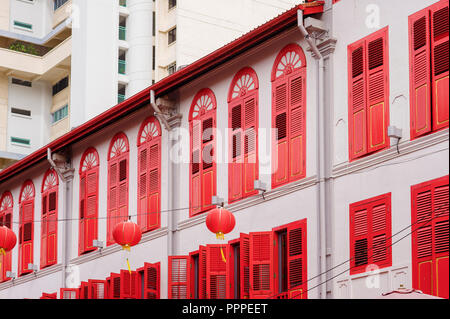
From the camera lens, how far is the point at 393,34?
2034cm

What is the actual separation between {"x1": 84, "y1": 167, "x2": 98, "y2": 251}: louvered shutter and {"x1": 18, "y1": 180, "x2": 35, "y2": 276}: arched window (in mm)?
3344

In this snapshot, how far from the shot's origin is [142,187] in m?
27.0

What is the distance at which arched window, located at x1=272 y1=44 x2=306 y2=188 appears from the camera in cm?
2220

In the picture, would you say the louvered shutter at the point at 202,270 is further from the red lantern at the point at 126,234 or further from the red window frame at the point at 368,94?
the red window frame at the point at 368,94

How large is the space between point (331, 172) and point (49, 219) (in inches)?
469

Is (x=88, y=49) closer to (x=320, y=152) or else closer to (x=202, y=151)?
(x=202, y=151)

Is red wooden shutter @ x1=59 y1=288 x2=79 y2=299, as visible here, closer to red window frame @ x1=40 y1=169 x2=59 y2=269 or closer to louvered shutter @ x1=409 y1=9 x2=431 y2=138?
red window frame @ x1=40 y1=169 x2=59 y2=269

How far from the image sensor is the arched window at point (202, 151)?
24.7 meters

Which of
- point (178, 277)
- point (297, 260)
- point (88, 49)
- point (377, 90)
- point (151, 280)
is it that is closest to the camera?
point (377, 90)

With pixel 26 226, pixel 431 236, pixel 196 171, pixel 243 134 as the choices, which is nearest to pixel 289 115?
pixel 243 134

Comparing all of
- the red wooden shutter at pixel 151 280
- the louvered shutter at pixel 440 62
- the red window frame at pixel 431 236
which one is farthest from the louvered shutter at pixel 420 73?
the red wooden shutter at pixel 151 280

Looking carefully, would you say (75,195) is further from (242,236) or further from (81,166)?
(242,236)

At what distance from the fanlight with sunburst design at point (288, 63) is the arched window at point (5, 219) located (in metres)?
13.2

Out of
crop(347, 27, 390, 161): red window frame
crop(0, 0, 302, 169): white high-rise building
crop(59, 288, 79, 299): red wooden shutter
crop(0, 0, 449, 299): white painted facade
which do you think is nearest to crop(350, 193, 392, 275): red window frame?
crop(0, 0, 449, 299): white painted facade
